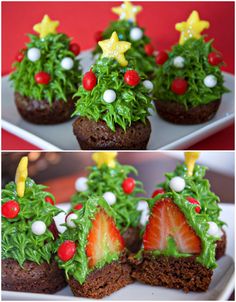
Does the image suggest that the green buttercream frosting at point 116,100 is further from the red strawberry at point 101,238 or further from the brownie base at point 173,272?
the brownie base at point 173,272

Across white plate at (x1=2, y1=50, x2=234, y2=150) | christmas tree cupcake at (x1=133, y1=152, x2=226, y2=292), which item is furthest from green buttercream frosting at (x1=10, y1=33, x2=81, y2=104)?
christmas tree cupcake at (x1=133, y1=152, x2=226, y2=292)

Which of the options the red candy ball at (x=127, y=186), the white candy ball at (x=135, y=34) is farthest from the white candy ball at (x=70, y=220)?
the white candy ball at (x=135, y=34)

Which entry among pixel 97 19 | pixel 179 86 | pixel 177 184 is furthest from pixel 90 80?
pixel 97 19

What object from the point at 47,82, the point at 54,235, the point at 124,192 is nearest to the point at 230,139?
the point at 124,192

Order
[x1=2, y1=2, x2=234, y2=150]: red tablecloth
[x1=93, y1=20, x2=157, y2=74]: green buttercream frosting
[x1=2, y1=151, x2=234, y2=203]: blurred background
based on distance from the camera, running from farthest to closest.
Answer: [x1=2, y1=2, x2=234, y2=150]: red tablecloth, [x1=2, y1=151, x2=234, y2=203]: blurred background, [x1=93, y1=20, x2=157, y2=74]: green buttercream frosting

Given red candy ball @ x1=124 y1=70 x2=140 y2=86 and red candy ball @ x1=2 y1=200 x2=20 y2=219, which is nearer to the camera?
red candy ball @ x1=2 y1=200 x2=20 y2=219

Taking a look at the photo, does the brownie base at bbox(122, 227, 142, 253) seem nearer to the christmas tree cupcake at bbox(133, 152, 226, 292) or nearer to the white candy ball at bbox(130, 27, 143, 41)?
the christmas tree cupcake at bbox(133, 152, 226, 292)
